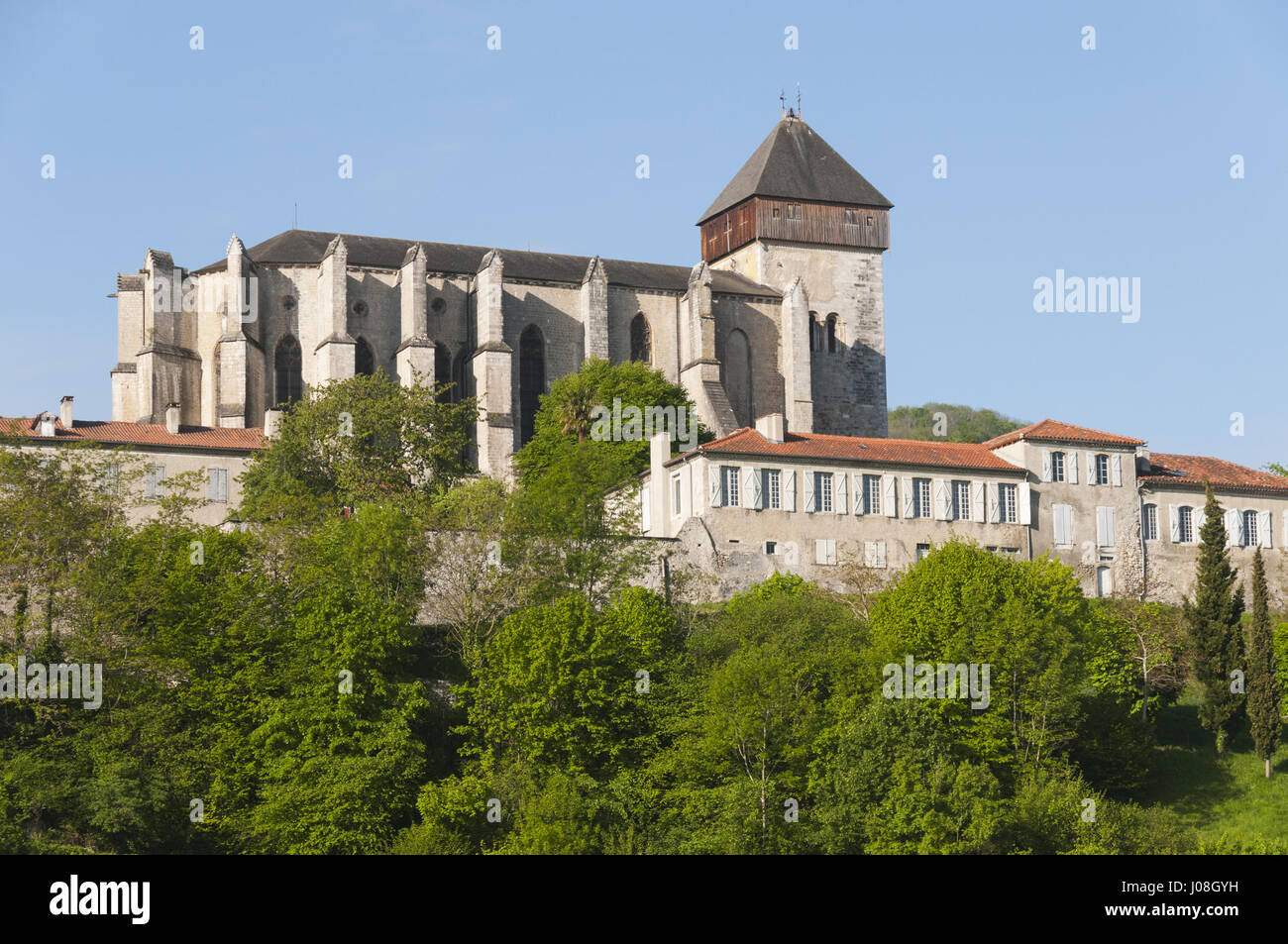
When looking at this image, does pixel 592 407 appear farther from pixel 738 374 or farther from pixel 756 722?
pixel 756 722

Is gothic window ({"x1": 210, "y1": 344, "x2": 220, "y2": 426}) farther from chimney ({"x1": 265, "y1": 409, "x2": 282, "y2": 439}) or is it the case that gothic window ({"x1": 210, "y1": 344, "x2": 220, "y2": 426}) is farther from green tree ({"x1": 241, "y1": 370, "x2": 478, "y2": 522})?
green tree ({"x1": 241, "y1": 370, "x2": 478, "y2": 522})

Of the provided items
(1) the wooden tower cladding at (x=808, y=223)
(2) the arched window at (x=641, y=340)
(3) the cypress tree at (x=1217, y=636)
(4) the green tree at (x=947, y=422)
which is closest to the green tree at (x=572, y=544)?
(3) the cypress tree at (x=1217, y=636)

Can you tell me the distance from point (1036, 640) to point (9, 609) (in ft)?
91.9

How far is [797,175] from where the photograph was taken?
88.8 m

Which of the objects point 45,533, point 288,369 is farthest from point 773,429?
point 288,369

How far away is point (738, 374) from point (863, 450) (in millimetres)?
20679

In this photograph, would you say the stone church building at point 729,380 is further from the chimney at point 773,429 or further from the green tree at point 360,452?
the green tree at point 360,452

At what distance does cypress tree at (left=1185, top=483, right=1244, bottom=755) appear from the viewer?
53250 millimetres

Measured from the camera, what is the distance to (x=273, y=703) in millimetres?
48125

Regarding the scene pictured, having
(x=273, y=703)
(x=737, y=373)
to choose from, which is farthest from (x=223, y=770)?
(x=737, y=373)

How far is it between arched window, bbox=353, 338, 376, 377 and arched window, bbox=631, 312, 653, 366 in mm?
11324

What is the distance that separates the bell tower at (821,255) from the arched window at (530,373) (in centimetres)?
1086

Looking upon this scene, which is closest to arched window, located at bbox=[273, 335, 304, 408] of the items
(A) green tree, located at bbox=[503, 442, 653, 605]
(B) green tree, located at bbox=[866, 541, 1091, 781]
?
(A) green tree, located at bbox=[503, 442, 653, 605]
